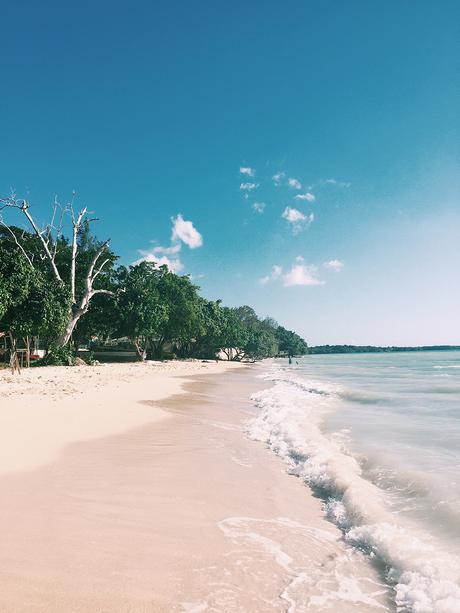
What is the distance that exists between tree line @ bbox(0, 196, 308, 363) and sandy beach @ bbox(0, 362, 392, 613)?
16.3 meters

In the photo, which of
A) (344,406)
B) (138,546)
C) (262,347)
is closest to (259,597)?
(138,546)

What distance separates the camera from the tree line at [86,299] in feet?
75.4

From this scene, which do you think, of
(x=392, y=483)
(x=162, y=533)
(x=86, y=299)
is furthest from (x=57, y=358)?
(x=162, y=533)

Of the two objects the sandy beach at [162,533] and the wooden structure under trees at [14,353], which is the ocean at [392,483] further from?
the wooden structure under trees at [14,353]

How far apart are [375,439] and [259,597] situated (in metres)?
7.14

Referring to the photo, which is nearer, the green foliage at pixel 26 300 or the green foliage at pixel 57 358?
the green foliage at pixel 26 300

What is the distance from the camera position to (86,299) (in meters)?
31.9

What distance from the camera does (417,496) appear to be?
18.3ft

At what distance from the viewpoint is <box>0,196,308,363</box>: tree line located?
23.0m

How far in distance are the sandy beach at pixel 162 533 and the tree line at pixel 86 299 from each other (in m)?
16.3

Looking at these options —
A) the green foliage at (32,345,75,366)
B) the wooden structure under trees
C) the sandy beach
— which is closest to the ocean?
the sandy beach

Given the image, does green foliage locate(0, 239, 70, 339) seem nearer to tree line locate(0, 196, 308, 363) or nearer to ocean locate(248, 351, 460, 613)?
tree line locate(0, 196, 308, 363)

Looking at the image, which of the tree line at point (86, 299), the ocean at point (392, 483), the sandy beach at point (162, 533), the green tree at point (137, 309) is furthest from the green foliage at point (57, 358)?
the sandy beach at point (162, 533)

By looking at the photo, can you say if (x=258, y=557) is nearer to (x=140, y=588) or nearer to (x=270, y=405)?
(x=140, y=588)
